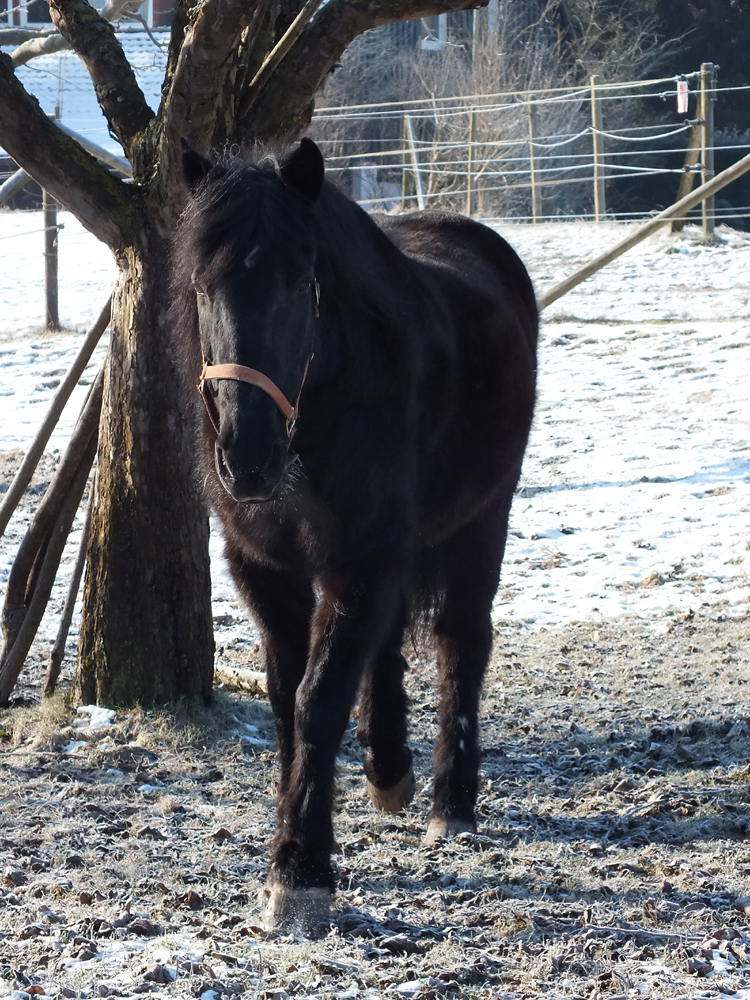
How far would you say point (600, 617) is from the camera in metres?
6.24

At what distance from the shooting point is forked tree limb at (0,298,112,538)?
16.7ft

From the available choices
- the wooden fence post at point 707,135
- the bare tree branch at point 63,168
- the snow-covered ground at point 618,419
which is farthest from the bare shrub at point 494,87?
the bare tree branch at point 63,168

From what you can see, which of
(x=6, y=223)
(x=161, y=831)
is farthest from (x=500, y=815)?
(x=6, y=223)

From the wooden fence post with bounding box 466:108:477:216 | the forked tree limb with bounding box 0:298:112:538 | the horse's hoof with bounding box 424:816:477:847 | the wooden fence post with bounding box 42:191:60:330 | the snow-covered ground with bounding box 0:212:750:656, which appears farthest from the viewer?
the wooden fence post with bounding box 466:108:477:216

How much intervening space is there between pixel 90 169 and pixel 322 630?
2278 millimetres

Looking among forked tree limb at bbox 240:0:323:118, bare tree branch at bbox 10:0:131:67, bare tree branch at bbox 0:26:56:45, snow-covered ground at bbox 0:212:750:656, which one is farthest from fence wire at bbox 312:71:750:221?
forked tree limb at bbox 240:0:323:118

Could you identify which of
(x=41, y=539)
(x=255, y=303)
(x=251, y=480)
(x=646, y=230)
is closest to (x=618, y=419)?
(x=646, y=230)

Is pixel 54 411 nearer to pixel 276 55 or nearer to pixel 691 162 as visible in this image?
pixel 276 55

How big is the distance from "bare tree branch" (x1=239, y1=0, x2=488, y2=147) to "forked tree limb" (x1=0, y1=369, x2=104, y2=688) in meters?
1.26

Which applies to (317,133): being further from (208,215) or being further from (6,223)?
(208,215)

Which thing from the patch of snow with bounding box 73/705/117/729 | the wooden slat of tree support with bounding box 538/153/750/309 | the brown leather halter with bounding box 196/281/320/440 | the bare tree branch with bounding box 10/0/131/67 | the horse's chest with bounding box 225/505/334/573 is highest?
the bare tree branch with bounding box 10/0/131/67

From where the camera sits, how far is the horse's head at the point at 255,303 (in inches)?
Answer: 108

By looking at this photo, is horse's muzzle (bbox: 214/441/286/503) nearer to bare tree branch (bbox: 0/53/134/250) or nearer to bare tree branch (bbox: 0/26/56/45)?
bare tree branch (bbox: 0/53/134/250)

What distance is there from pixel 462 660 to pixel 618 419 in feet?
19.3
